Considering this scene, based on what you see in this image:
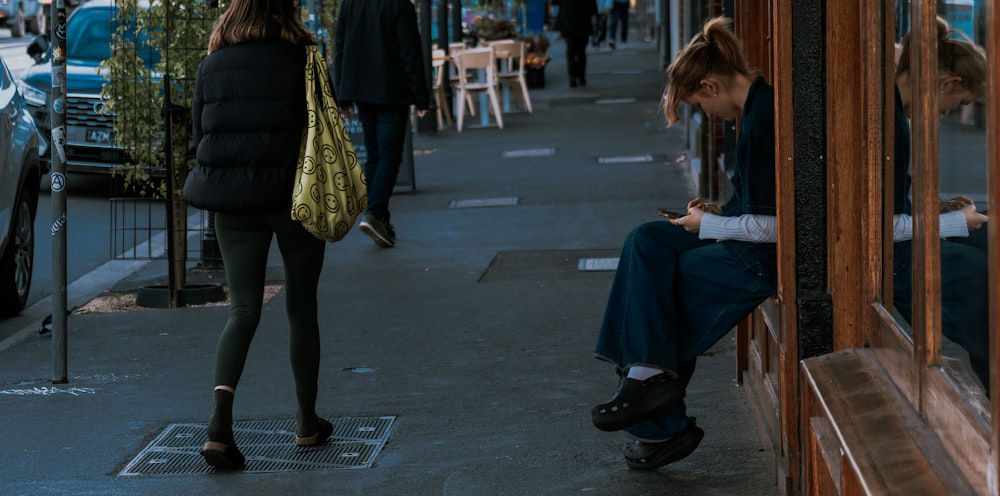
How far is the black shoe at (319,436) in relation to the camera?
5.62 m

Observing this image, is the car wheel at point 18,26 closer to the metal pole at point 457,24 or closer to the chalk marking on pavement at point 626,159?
the metal pole at point 457,24

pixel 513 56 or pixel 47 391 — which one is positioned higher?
pixel 513 56

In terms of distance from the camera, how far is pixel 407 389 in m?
6.45

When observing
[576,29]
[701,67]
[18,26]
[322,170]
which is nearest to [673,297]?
[701,67]

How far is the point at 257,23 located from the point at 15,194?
3819 mm

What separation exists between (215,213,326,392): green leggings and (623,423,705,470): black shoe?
52.2 inches

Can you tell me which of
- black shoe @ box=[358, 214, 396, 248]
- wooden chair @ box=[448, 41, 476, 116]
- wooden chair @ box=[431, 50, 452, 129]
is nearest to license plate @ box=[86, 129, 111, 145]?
black shoe @ box=[358, 214, 396, 248]

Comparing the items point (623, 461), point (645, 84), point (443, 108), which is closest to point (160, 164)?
point (623, 461)

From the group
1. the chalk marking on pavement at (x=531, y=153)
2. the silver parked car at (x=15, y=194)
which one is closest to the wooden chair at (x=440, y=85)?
the chalk marking on pavement at (x=531, y=153)

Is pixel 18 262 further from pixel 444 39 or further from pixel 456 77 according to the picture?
pixel 456 77

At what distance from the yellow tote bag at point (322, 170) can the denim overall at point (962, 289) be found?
2.50m

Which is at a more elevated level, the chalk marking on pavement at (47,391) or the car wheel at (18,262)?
the car wheel at (18,262)

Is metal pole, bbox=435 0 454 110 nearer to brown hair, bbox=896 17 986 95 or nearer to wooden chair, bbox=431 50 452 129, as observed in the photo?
wooden chair, bbox=431 50 452 129

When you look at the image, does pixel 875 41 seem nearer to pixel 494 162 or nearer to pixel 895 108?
pixel 895 108
